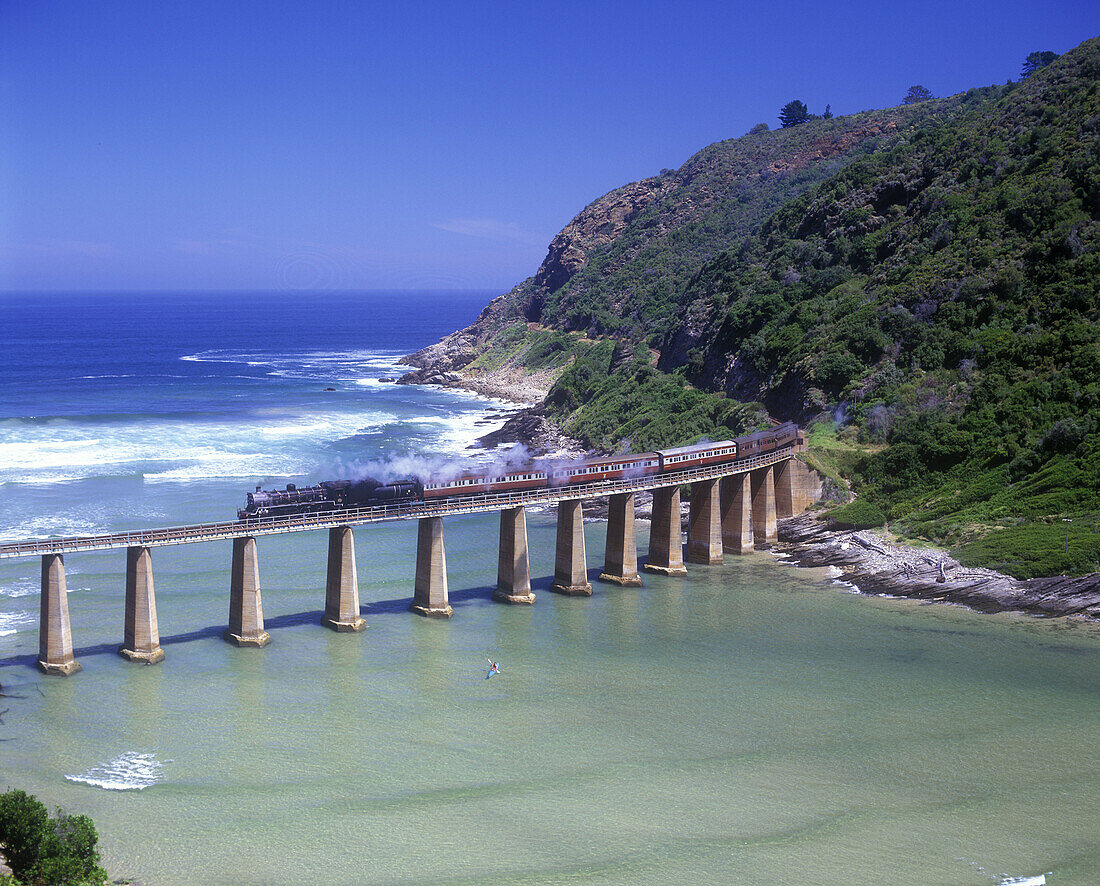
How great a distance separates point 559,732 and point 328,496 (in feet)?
59.0

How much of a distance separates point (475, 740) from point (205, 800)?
35.2 feet

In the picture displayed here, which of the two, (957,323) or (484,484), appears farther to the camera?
(957,323)

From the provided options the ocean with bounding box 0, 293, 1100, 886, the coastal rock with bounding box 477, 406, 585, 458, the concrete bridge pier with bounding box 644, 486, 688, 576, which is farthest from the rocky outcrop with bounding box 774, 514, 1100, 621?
the coastal rock with bounding box 477, 406, 585, 458

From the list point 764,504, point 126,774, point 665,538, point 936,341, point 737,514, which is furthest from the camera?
point 936,341

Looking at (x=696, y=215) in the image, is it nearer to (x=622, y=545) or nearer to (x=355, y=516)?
(x=622, y=545)

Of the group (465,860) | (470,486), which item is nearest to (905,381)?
(470,486)

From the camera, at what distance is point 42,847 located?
31125mm

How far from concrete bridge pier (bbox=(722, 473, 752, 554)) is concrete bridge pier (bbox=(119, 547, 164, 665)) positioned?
37.5m

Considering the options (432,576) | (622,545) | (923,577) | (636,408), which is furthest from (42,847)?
(636,408)

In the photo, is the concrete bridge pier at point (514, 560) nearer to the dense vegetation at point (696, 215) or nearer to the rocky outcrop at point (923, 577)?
the rocky outcrop at point (923, 577)

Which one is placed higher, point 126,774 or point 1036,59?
point 1036,59

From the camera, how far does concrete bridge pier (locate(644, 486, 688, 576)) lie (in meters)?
65.6

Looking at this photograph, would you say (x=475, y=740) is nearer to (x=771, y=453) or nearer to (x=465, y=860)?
(x=465, y=860)

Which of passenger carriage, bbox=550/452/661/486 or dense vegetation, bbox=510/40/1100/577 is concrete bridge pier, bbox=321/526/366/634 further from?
dense vegetation, bbox=510/40/1100/577
